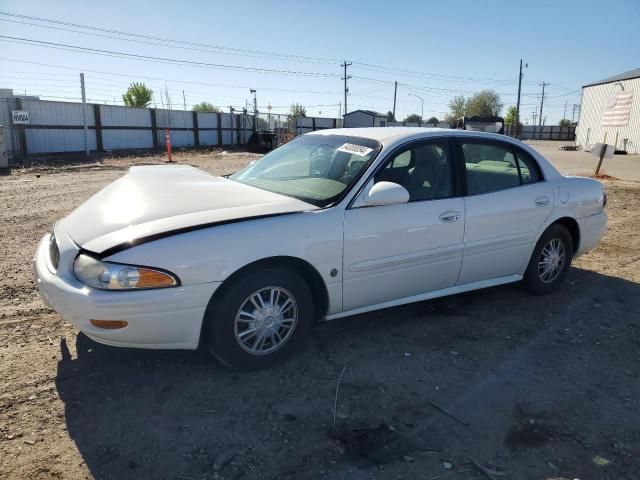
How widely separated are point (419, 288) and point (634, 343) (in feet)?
5.73

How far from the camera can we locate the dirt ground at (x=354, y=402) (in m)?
2.40

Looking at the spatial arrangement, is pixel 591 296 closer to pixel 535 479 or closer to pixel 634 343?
pixel 634 343

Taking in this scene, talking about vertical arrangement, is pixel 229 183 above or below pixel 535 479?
above

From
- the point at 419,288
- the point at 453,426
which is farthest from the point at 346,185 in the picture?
the point at 453,426

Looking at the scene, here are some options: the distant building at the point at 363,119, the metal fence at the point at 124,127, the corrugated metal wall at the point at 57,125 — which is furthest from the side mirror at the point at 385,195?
the distant building at the point at 363,119

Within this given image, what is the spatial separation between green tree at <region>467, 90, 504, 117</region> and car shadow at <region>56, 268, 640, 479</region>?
84.0 metres

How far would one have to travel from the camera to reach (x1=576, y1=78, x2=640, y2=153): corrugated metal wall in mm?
33438

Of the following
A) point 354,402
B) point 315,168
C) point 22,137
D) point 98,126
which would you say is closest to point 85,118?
point 98,126

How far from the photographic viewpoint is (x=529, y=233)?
4.36 m

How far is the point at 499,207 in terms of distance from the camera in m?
4.09

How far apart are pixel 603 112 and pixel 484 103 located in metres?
51.7

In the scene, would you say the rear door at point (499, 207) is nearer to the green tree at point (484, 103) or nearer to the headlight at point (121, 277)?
the headlight at point (121, 277)

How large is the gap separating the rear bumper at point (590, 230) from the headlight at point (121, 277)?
4043 millimetres

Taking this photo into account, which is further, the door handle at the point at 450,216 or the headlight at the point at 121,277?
the door handle at the point at 450,216
